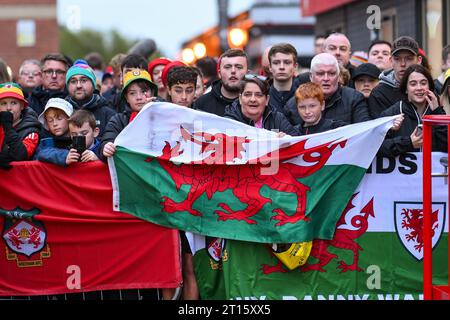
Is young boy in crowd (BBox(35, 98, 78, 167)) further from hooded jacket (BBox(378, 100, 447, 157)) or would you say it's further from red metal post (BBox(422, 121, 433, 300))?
red metal post (BBox(422, 121, 433, 300))

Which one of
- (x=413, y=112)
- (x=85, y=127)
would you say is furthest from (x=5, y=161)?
(x=413, y=112)

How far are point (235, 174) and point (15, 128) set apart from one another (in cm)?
197

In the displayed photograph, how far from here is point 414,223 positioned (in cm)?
794

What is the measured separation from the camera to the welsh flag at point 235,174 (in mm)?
7859

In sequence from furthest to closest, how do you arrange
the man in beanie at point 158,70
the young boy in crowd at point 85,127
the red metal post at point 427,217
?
the man in beanie at point 158,70, the young boy in crowd at point 85,127, the red metal post at point 427,217

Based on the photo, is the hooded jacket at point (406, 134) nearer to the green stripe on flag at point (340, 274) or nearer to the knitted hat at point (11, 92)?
the green stripe on flag at point (340, 274)

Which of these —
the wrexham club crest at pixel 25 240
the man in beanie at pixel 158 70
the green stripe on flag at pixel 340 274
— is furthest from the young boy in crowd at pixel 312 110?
the man in beanie at pixel 158 70

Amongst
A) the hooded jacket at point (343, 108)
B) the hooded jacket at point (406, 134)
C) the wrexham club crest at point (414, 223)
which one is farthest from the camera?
the hooded jacket at point (343, 108)

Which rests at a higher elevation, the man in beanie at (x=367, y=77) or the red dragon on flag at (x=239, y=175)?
the man in beanie at (x=367, y=77)

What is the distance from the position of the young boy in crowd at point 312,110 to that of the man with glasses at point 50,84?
9.53 feet

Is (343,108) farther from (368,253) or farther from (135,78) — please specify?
(135,78)

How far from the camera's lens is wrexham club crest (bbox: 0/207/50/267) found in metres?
8.08
